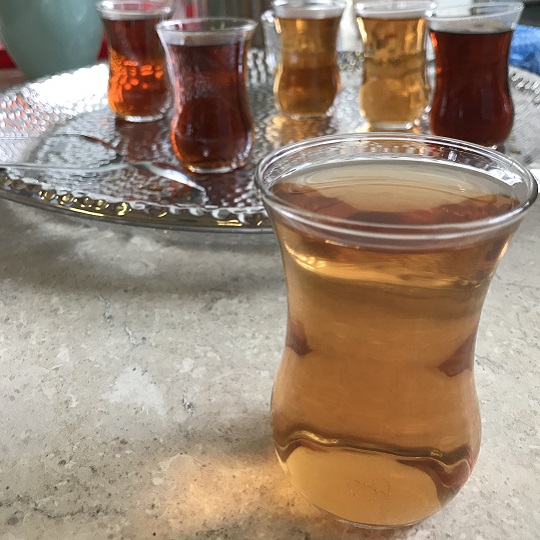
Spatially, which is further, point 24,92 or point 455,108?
point 24,92

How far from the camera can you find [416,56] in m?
0.69

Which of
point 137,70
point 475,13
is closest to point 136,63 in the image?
point 137,70

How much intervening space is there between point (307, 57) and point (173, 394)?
492mm

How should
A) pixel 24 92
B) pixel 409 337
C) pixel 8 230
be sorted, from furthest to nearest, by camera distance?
pixel 24 92
pixel 8 230
pixel 409 337

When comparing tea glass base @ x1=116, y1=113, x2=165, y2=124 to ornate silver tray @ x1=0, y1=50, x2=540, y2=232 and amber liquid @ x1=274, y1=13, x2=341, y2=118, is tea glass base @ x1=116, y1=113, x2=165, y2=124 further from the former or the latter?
amber liquid @ x1=274, y1=13, x2=341, y2=118

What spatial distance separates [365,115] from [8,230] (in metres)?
0.39

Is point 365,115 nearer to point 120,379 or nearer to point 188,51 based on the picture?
point 188,51

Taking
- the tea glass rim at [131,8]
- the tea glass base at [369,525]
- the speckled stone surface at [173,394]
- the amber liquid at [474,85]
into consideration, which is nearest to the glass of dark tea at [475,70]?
the amber liquid at [474,85]

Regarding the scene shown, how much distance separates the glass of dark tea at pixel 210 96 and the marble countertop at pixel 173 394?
0.34 ft

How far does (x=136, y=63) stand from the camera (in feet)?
2.48

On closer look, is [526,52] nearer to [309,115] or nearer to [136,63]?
[309,115]

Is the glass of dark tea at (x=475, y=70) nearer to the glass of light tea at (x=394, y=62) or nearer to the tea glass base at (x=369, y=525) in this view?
the glass of light tea at (x=394, y=62)

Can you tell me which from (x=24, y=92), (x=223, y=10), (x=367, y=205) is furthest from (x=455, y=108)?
(x=223, y=10)

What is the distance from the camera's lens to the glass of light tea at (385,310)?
0.75 feet
